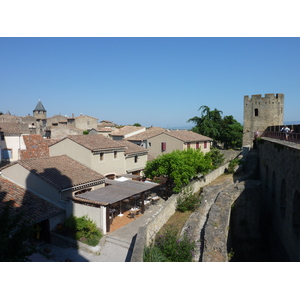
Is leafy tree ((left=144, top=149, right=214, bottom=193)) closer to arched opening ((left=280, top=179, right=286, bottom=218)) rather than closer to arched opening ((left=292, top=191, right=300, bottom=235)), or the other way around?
arched opening ((left=280, top=179, right=286, bottom=218))

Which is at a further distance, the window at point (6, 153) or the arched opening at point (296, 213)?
the window at point (6, 153)

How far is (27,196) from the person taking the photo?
15195 millimetres

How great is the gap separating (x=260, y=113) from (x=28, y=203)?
2750cm

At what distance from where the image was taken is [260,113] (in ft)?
100

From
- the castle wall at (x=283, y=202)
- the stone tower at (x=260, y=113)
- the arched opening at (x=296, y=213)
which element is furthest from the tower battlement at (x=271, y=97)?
the arched opening at (x=296, y=213)

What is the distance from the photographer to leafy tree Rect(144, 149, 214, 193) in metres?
18.5

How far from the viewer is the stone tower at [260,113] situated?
29906 mm

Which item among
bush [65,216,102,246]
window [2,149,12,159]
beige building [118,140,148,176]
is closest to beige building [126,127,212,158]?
beige building [118,140,148,176]

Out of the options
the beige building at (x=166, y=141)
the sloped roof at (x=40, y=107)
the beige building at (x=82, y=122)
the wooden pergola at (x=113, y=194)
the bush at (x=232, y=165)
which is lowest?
the bush at (x=232, y=165)

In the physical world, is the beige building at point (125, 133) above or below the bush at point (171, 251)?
above

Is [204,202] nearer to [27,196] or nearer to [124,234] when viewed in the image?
[124,234]

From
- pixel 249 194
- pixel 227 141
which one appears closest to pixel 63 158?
pixel 249 194

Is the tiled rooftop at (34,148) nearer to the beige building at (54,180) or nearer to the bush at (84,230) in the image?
the beige building at (54,180)

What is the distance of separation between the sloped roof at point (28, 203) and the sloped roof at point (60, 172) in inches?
49.6
